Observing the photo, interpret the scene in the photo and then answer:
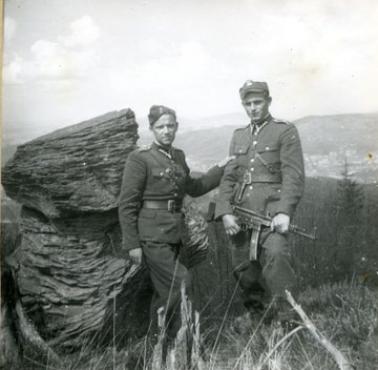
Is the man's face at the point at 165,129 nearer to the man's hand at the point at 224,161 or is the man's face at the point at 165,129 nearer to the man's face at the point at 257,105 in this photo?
the man's hand at the point at 224,161

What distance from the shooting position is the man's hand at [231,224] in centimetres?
398

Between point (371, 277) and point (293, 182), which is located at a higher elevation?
point (293, 182)

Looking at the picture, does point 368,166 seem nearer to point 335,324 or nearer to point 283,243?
point 283,243

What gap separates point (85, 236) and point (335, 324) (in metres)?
2.25

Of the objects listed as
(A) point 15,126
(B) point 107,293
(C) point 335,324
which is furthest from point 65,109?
(C) point 335,324

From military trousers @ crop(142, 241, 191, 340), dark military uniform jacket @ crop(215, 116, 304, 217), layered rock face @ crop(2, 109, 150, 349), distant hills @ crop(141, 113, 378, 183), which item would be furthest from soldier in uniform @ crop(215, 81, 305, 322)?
layered rock face @ crop(2, 109, 150, 349)

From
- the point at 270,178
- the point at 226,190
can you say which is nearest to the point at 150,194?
the point at 226,190

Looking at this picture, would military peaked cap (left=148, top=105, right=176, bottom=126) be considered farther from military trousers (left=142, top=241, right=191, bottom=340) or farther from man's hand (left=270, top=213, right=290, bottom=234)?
man's hand (left=270, top=213, right=290, bottom=234)

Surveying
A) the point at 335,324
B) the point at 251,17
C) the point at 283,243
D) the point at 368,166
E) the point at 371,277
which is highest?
the point at 251,17

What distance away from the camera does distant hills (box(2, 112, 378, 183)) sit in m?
4.11

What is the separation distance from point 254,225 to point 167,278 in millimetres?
851

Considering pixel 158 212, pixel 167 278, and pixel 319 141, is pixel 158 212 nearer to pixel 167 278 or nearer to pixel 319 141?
pixel 167 278

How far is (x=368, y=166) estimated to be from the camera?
4086 millimetres

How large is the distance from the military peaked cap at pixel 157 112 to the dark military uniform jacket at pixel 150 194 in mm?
246
